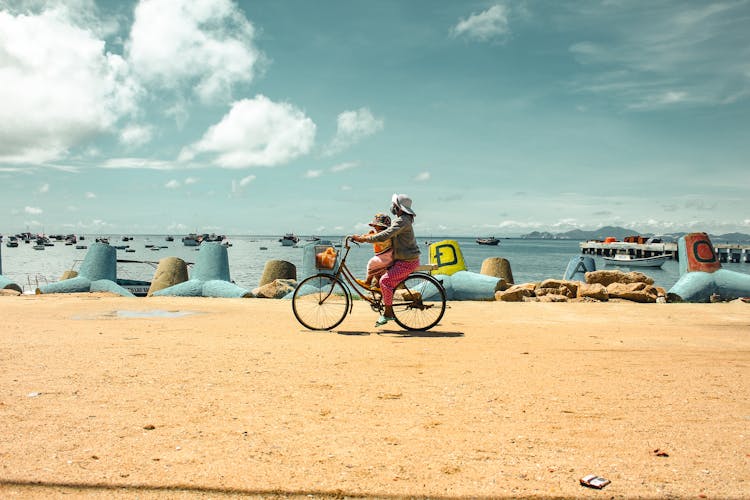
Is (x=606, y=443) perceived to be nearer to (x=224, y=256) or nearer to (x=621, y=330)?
(x=621, y=330)

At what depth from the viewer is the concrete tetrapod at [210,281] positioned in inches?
590

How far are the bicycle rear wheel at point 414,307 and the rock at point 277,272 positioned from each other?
10.8 metres

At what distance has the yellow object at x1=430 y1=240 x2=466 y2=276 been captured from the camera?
14.2 metres

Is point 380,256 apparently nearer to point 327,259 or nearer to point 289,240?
point 327,259

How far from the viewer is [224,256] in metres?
16.9

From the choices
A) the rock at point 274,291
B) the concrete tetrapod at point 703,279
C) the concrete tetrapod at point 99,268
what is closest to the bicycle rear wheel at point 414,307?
the rock at point 274,291

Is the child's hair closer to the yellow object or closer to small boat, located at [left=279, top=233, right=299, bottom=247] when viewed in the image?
the yellow object

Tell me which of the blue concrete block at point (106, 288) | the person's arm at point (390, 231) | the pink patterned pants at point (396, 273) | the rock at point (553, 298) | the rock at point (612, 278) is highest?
the person's arm at point (390, 231)

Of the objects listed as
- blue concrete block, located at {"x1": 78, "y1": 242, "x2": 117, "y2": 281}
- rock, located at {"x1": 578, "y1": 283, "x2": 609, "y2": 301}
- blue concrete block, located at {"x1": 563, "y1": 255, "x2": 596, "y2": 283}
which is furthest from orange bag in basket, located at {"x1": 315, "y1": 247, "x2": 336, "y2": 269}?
blue concrete block, located at {"x1": 563, "y1": 255, "x2": 596, "y2": 283}

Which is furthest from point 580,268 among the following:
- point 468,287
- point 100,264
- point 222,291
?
point 100,264

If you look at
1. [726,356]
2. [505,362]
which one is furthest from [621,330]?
[505,362]

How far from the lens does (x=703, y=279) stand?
542 inches

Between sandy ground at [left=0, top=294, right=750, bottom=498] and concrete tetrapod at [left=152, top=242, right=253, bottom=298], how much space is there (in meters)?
7.37

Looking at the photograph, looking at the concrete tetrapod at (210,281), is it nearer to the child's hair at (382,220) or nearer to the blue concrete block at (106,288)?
the blue concrete block at (106,288)
